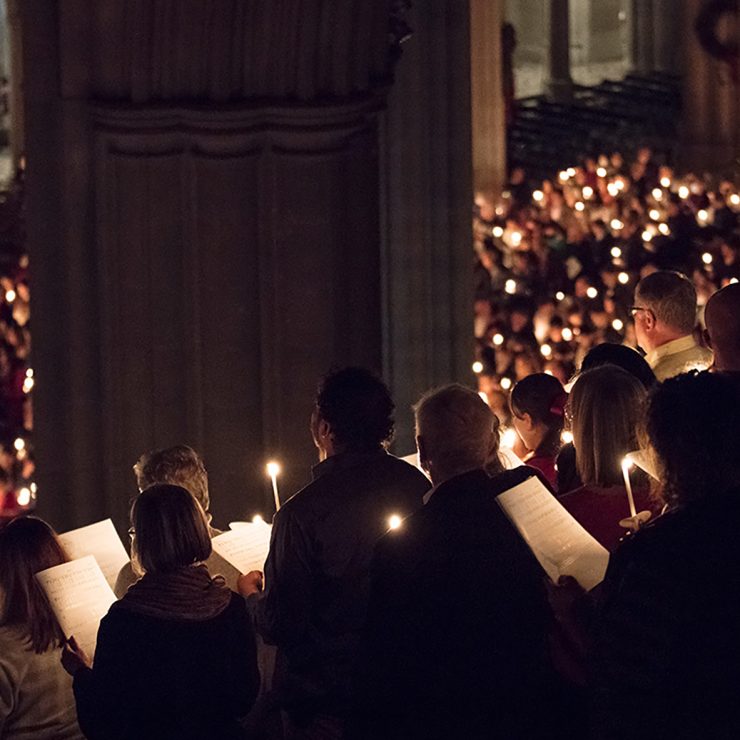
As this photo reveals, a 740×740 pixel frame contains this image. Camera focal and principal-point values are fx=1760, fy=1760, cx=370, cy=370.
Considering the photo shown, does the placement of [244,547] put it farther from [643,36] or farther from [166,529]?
[643,36]

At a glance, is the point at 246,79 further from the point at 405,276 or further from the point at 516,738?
the point at 516,738

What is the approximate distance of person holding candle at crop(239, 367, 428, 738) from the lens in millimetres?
3951

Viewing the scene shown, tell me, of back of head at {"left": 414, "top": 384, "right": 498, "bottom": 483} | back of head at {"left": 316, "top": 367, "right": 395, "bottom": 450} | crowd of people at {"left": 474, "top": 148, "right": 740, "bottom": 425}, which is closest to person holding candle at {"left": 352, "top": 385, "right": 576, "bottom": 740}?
back of head at {"left": 414, "top": 384, "right": 498, "bottom": 483}

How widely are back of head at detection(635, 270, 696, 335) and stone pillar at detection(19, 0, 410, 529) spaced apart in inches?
80.7

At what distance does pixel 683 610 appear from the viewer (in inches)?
109

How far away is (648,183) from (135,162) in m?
7.26

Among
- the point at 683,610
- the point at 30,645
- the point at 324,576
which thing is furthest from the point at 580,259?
the point at 683,610

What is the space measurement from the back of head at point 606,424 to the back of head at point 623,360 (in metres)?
0.98

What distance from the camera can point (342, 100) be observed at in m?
7.08

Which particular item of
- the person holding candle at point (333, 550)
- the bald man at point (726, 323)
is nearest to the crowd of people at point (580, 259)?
the bald man at point (726, 323)

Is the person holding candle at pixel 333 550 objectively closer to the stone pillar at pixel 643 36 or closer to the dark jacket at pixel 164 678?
the dark jacket at pixel 164 678

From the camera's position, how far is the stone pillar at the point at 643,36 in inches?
1243

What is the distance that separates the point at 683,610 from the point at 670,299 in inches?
97.2

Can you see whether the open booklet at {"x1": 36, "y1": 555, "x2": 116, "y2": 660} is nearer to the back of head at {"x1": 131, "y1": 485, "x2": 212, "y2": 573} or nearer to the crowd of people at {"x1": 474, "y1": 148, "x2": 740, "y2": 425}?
the back of head at {"x1": 131, "y1": 485, "x2": 212, "y2": 573}
